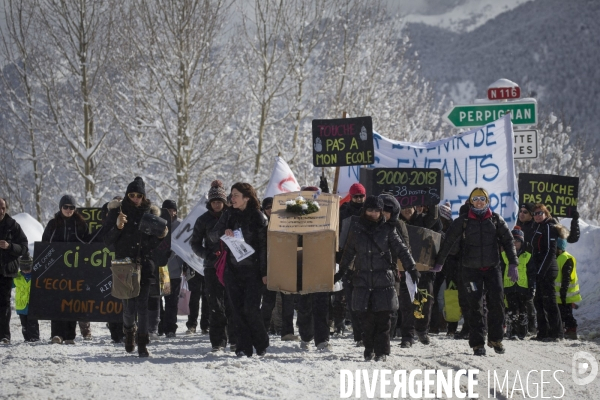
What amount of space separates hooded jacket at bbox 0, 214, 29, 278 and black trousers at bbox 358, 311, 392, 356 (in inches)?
174

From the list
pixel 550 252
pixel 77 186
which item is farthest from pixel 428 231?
pixel 77 186

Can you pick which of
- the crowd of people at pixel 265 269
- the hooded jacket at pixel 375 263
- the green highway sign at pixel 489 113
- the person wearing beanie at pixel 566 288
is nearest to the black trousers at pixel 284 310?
the crowd of people at pixel 265 269

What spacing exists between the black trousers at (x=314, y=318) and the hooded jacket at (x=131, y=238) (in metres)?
1.73

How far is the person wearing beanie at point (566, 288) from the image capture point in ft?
37.7

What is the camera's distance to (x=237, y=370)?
715 centimetres

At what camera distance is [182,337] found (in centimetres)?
Answer: 1134

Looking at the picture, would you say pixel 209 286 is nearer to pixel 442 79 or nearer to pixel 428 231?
pixel 428 231

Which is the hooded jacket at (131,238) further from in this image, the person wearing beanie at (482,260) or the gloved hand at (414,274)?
the person wearing beanie at (482,260)

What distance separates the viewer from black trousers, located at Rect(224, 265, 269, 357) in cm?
812

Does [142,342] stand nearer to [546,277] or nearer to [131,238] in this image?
[131,238]

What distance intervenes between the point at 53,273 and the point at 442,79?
406ft

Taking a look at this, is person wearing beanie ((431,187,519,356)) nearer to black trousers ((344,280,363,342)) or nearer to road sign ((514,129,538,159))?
black trousers ((344,280,363,342))

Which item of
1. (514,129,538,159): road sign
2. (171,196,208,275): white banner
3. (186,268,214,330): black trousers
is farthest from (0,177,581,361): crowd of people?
(514,129,538,159): road sign

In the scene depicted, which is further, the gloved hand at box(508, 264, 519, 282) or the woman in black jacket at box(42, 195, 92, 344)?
the woman in black jacket at box(42, 195, 92, 344)
